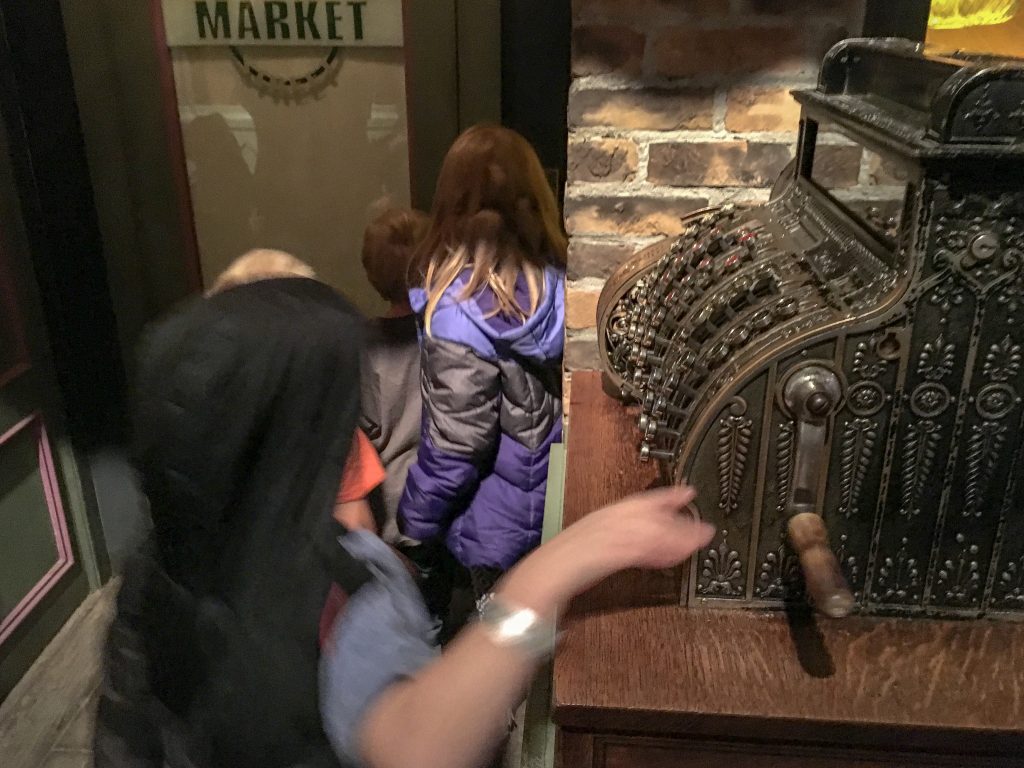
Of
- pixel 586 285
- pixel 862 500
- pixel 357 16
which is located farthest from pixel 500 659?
pixel 357 16

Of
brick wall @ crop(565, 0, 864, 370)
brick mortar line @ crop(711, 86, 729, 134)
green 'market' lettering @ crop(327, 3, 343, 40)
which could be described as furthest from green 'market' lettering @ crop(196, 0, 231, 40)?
Answer: brick mortar line @ crop(711, 86, 729, 134)

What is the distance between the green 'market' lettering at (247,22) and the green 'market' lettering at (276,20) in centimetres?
3

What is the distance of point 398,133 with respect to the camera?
7.29ft

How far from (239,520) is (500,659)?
269mm

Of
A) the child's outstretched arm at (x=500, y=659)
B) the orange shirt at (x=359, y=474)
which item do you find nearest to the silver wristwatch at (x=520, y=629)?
the child's outstretched arm at (x=500, y=659)

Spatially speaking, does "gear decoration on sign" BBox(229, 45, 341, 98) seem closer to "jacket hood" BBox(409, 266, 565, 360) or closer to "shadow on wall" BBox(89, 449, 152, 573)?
"jacket hood" BBox(409, 266, 565, 360)

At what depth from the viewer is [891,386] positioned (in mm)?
741

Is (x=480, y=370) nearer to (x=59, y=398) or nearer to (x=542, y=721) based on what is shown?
(x=542, y=721)

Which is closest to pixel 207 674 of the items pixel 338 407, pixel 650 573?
pixel 338 407

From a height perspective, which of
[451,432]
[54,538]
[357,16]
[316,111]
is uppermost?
[357,16]

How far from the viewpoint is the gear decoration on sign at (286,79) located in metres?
2.19

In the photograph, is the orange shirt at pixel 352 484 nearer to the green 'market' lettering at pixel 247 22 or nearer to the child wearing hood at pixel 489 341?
the child wearing hood at pixel 489 341

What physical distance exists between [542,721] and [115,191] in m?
1.77

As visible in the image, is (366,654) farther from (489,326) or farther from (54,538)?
(54,538)
